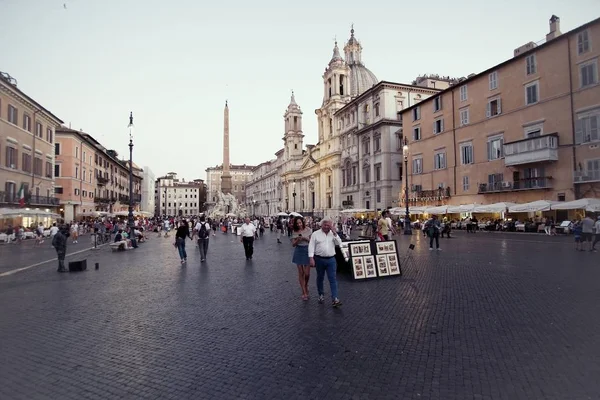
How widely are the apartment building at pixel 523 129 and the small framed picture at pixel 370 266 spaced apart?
2430cm

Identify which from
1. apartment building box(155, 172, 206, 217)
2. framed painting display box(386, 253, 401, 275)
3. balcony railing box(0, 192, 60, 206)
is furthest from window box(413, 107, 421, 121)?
apartment building box(155, 172, 206, 217)

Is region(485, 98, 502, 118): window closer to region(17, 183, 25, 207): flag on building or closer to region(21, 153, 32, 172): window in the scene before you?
region(17, 183, 25, 207): flag on building

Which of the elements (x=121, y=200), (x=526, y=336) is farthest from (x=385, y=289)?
(x=121, y=200)

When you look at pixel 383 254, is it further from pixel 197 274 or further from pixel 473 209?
pixel 473 209

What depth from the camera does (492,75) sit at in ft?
114

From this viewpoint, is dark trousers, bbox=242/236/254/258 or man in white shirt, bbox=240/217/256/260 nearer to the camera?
man in white shirt, bbox=240/217/256/260

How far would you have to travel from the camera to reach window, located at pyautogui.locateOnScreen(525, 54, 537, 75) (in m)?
30.7

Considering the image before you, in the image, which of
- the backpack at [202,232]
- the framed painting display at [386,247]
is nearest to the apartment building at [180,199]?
the backpack at [202,232]

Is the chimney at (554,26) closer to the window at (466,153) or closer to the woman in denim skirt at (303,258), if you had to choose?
the window at (466,153)

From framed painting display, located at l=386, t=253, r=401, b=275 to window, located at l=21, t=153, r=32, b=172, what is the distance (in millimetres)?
36061

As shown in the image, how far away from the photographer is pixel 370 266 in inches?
391

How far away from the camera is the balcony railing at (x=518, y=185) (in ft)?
96.0

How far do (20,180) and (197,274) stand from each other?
3125 cm

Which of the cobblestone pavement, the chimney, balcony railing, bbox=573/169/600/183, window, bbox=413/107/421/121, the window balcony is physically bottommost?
the cobblestone pavement
